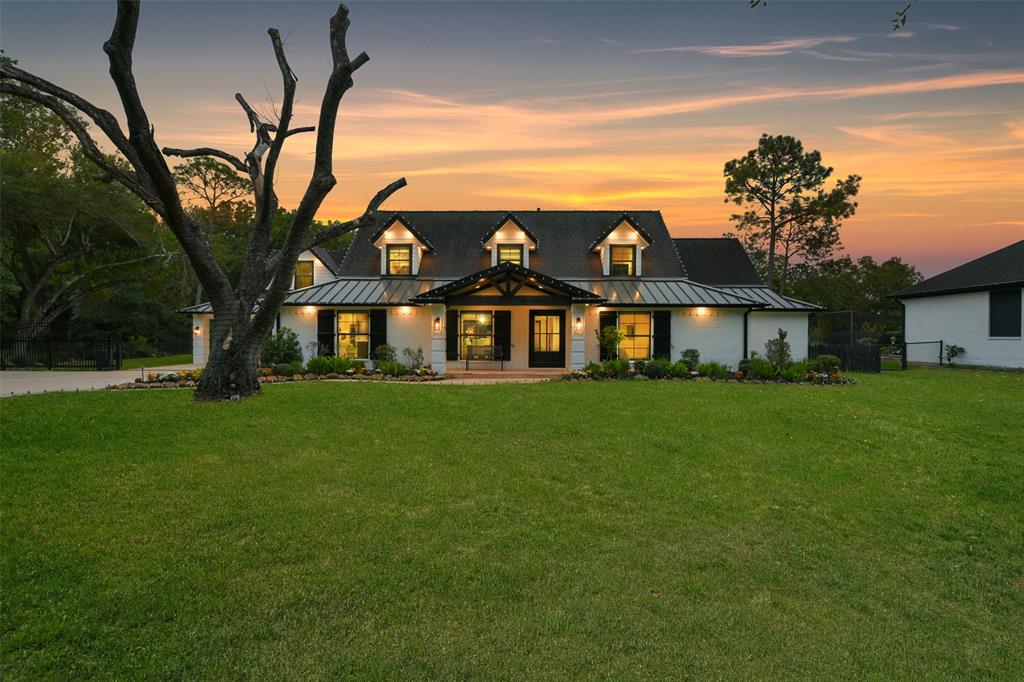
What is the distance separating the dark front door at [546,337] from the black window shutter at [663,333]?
374cm

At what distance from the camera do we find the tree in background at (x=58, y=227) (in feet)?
83.6

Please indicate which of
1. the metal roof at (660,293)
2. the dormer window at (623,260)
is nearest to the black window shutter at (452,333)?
the metal roof at (660,293)

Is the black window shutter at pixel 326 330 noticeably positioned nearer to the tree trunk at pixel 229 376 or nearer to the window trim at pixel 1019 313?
the tree trunk at pixel 229 376

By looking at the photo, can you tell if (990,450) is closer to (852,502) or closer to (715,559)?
(852,502)

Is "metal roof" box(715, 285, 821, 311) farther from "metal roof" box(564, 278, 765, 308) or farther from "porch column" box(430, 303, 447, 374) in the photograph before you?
"porch column" box(430, 303, 447, 374)

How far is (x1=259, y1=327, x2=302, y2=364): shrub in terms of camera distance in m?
18.1

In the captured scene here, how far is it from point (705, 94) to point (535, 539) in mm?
16886

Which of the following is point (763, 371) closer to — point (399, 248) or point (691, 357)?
point (691, 357)

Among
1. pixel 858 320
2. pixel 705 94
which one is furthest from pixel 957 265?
pixel 705 94

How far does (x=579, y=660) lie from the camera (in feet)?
11.1

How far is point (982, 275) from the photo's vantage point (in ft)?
71.7

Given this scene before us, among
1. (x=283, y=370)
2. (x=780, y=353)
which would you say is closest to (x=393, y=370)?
(x=283, y=370)

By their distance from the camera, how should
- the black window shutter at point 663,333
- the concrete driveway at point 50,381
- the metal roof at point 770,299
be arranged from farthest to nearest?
the metal roof at point 770,299 → the black window shutter at point 663,333 → the concrete driveway at point 50,381

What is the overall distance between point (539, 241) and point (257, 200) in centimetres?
1365
